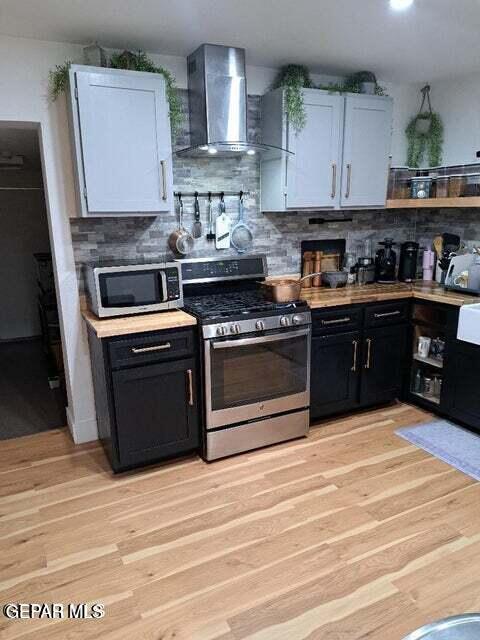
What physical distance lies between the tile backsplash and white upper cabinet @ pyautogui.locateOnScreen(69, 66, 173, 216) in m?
0.32

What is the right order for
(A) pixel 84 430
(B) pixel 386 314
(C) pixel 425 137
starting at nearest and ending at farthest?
(A) pixel 84 430, (B) pixel 386 314, (C) pixel 425 137

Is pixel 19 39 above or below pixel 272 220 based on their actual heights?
above

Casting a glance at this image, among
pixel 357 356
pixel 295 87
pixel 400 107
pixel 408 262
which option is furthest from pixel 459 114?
pixel 357 356

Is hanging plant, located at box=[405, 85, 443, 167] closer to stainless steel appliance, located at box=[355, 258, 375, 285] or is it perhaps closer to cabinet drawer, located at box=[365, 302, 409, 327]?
stainless steel appliance, located at box=[355, 258, 375, 285]

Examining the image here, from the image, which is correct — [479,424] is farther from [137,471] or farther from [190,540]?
[137,471]

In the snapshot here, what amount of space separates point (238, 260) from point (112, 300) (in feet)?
3.45

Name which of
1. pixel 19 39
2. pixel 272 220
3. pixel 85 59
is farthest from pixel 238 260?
pixel 19 39

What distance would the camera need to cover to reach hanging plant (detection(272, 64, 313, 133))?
2979mm

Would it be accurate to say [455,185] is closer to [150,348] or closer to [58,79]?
[150,348]

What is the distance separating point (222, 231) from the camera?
3.22 metres

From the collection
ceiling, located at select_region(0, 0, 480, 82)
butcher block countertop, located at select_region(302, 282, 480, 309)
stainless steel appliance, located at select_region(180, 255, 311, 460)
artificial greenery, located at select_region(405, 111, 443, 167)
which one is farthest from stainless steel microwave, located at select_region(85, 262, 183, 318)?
artificial greenery, located at select_region(405, 111, 443, 167)

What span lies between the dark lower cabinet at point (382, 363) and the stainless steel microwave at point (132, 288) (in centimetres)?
147

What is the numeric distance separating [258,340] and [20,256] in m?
4.07

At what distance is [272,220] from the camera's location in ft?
11.3
